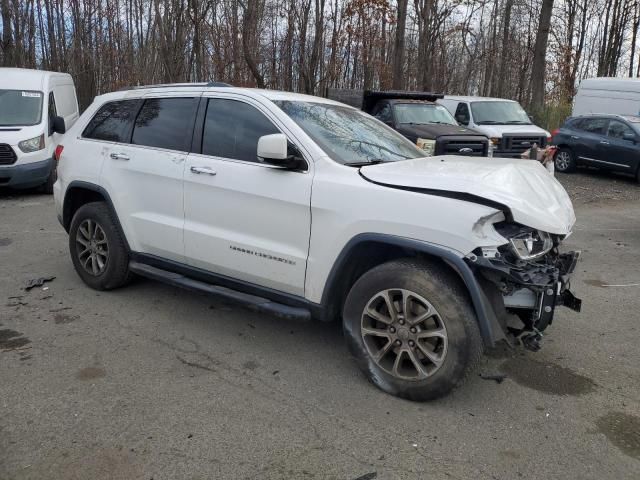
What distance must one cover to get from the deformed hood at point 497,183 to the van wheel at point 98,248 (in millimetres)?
2572

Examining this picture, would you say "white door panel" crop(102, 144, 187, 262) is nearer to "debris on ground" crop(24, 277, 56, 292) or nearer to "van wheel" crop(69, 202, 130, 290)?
"van wheel" crop(69, 202, 130, 290)

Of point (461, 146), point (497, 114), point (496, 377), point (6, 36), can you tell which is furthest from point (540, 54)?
point (496, 377)

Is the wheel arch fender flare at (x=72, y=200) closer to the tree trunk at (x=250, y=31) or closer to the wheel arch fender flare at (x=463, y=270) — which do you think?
the wheel arch fender flare at (x=463, y=270)

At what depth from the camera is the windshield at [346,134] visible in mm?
4090

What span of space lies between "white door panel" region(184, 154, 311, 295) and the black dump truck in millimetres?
7166

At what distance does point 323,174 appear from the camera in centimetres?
383

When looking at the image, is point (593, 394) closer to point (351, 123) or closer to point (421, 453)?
point (421, 453)

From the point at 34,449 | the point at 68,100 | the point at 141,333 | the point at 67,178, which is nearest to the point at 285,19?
the point at 68,100

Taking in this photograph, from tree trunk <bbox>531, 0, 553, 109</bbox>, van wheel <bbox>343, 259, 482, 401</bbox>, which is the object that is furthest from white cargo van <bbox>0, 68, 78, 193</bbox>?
tree trunk <bbox>531, 0, 553, 109</bbox>

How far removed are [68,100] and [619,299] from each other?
11.6m

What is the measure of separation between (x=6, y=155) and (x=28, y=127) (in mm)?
771

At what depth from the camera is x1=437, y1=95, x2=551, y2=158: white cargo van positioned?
14438 millimetres

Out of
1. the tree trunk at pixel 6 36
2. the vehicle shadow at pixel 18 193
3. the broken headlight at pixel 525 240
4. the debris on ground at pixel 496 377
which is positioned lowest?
the debris on ground at pixel 496 377

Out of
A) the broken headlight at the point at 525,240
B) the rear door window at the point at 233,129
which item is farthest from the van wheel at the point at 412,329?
the rear door window at the point at 233,129
